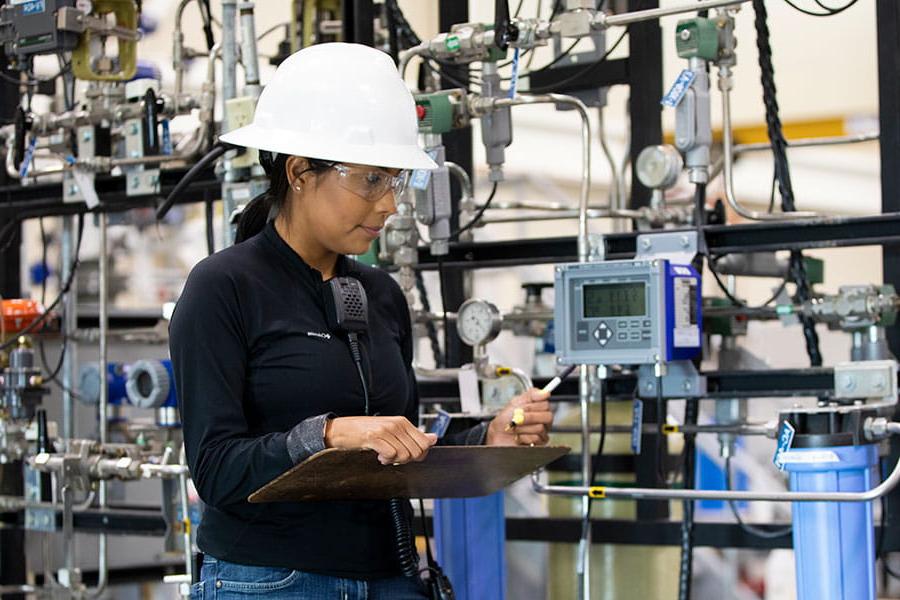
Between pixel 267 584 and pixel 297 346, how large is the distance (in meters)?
0.31

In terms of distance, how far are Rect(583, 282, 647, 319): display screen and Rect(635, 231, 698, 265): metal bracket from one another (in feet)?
0.48

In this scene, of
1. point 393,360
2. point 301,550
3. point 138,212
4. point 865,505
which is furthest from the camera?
point 138,212

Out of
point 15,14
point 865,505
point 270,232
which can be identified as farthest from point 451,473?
point 15,14

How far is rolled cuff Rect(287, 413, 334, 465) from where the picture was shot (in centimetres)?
170

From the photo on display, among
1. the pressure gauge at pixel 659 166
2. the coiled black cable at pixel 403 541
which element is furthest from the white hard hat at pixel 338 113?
the pressure gauge at pixel 659 166

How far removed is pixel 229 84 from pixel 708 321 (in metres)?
1.39

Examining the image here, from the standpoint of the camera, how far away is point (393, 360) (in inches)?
79.8

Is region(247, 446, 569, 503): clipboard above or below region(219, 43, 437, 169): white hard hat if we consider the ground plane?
below

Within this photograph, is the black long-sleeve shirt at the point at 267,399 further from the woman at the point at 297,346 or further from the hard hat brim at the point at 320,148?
the hard hat brim at the point at 320,148

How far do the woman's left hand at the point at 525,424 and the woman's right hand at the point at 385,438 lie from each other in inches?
15.6

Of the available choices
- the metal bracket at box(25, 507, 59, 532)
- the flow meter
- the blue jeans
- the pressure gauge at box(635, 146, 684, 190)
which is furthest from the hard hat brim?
the metal bracket at box(25, 507, 59, 532)

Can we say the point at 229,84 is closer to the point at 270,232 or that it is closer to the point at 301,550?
the point at 270,232

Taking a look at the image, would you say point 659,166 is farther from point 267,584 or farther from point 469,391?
point 267,584

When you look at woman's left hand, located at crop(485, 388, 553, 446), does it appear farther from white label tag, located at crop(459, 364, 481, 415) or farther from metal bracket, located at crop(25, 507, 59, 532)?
metal bracket, located at crop(25, 507, 59, 532)
